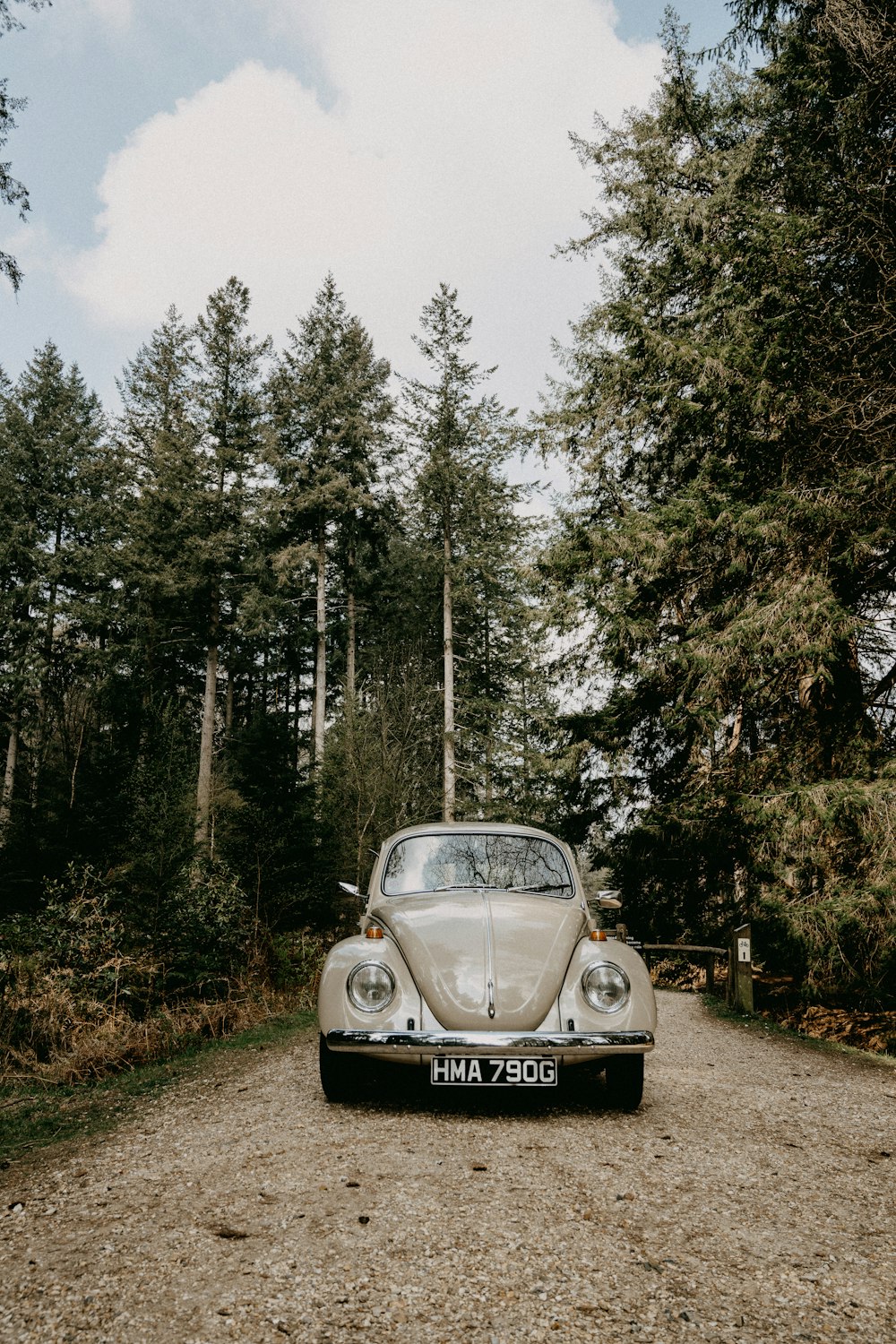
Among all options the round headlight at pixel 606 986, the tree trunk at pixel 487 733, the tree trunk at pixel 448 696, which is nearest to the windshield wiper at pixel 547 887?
the round headlight at pixel 606 986

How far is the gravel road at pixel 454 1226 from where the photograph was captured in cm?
232

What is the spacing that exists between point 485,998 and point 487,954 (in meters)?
0.24

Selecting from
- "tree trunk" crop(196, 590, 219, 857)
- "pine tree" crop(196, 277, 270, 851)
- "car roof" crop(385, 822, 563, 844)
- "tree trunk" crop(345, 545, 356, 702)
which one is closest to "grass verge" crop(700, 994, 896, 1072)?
"car roof" crop(385, 822, 563, 844)

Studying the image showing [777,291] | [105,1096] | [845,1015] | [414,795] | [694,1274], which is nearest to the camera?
[694,1274]

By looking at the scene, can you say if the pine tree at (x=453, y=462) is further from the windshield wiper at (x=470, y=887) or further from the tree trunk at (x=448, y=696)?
the windshield wiper at (x=470, y=887)

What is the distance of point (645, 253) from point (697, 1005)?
13038 mm

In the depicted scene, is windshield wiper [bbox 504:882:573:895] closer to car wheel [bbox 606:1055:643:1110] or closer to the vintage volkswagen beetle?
the vintage volkswagen beetle

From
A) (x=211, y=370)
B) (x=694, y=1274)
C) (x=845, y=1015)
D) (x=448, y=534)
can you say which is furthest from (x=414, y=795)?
(x=694, y=1274)

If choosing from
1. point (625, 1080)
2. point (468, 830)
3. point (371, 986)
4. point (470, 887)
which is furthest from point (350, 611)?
point (625, 1080)

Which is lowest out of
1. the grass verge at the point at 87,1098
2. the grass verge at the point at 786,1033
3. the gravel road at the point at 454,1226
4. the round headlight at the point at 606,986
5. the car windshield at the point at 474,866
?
the grass verge at the point at 786,1033

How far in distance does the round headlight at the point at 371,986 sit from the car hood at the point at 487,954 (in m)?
0.16

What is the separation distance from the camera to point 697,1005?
10852mm

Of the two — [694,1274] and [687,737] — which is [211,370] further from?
[694,1274]

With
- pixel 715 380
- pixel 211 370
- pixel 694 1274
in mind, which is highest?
pixel 211 370
